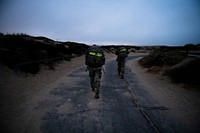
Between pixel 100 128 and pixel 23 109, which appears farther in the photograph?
pixel 23 109

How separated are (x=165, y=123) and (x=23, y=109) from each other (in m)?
3.99

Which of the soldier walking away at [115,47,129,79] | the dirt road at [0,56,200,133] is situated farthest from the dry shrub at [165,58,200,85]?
the soldier walking away at [115,47,129,79]

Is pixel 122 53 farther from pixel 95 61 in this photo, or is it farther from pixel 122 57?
pixel 95 61

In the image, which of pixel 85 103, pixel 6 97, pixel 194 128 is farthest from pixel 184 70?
pixel 6 97

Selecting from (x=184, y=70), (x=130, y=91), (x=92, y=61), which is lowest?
(x=130, y=91)

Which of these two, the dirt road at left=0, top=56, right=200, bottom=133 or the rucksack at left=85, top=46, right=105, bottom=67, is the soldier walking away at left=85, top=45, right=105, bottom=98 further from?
the dirt road at left=0, top=56, right=200, bottom=133

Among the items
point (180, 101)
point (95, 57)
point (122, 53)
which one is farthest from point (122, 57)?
point (180, 101)

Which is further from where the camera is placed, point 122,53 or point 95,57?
point 122,53

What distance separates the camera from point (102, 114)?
4371 millimetres

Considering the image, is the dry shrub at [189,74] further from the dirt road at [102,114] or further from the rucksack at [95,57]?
the rucksack at [95,57]

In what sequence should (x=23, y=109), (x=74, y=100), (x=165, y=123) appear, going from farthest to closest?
(x=74, y=100) → (x=23, y=109) → (x=165, y=123)

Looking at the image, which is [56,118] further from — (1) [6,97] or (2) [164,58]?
(2) [164,58]

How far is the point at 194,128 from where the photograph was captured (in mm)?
3689

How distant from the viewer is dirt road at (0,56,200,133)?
11.9ft
